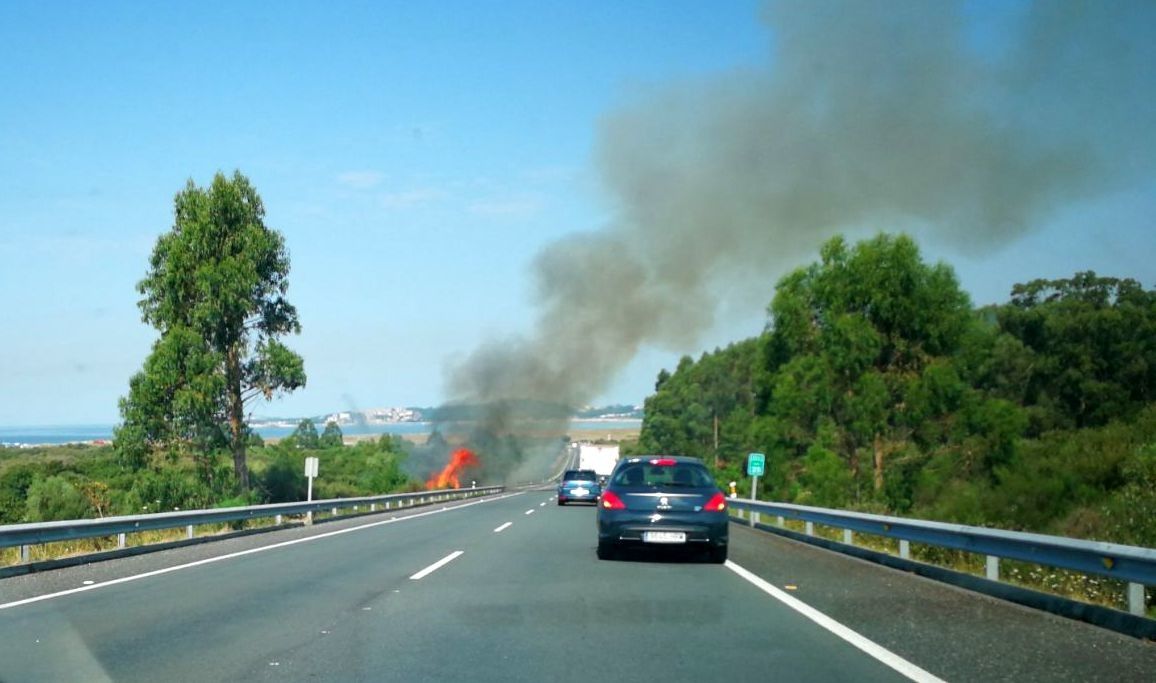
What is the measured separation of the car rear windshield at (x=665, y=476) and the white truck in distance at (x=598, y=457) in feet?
144

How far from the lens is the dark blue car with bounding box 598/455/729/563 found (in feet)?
49.5

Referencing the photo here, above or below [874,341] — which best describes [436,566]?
below

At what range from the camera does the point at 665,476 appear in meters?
16.1

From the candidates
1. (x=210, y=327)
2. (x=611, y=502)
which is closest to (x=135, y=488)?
(x=210, y=327)

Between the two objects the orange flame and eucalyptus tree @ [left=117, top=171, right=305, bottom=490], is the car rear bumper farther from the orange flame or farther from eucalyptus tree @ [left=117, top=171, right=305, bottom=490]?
the orange flame

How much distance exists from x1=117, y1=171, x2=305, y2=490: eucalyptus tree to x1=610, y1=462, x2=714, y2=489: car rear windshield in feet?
88.1

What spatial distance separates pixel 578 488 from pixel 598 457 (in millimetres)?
18836

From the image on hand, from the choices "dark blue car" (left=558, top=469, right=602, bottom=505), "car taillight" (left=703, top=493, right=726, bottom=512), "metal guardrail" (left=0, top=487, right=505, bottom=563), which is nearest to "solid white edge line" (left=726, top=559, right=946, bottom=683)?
"car taillight" (left=703, top=493, right=726, bottom=512)

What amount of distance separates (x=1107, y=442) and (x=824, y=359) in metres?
23.2

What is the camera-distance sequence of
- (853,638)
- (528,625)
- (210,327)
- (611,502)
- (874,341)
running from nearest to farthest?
1. (853,638)
2. (528,625)
3. (611,502)
4. (210,327)
5. (874,341)

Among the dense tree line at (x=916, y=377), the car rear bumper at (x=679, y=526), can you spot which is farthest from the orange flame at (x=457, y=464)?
the car rear bumper at (x=679, y=526)

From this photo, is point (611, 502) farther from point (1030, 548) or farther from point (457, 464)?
point (457, 464)

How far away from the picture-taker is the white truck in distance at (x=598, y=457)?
60.1 m

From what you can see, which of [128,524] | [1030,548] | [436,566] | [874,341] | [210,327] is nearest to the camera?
[1030,548]
